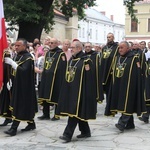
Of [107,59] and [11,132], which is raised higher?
[107,59]

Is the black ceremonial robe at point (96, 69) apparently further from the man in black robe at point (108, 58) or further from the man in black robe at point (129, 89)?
the man in black robe at point (108, 58)

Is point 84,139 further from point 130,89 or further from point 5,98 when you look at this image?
point 5,98

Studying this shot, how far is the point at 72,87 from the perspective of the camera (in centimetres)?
752

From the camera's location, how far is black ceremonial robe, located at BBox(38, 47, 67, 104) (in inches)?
382

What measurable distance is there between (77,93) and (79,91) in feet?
0.17

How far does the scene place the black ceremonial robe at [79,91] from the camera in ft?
24.4

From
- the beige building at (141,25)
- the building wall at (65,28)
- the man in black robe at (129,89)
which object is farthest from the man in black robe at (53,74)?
the beige building at (141,25)

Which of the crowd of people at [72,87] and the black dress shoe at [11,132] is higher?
the crowd of people at [72,87]

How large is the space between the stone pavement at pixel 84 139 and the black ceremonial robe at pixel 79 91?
0.55 meters

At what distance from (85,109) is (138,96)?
5.06ft

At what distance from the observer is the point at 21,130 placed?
851cm

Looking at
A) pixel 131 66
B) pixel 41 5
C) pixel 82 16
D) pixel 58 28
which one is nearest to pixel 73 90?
pixel 131 66

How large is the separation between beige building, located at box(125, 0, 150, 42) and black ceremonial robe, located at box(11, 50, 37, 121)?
2098 inches

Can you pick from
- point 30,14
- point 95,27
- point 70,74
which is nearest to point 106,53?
point 70,74
